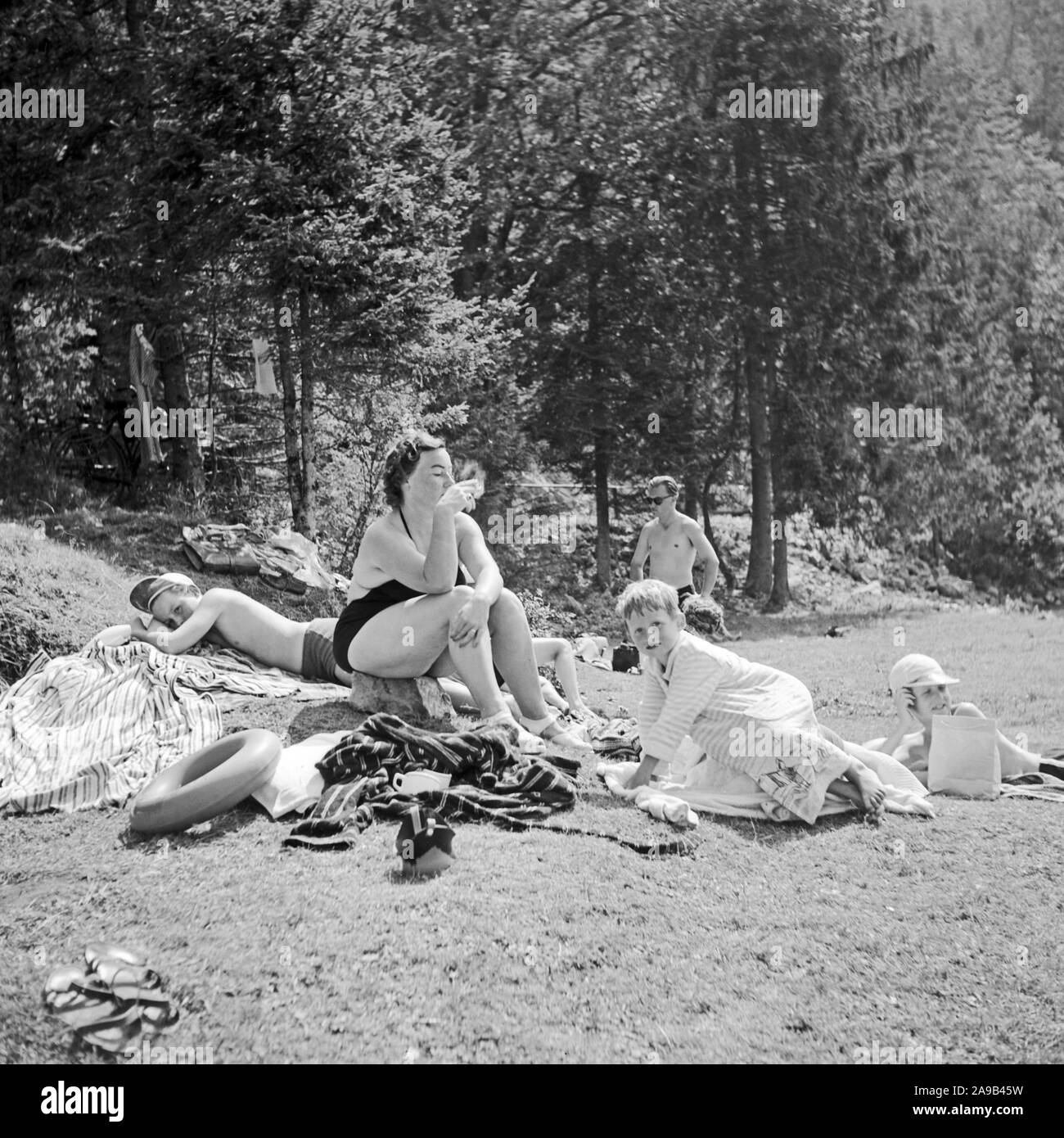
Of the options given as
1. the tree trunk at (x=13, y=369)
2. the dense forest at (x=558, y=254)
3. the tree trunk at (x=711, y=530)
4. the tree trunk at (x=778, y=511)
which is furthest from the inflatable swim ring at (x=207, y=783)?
the tree trunk at (x=711, y=530)

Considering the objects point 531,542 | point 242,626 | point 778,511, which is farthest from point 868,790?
point 778,511

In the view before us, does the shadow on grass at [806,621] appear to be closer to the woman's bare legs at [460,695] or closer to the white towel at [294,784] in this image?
the woman's bare legs at [460,695]

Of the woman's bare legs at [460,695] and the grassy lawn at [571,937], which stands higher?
the woman's bare legs at [460,695]

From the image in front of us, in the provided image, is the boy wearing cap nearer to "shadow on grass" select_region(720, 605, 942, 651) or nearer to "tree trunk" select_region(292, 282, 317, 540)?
"shadow on grass" select_region(720, 605, 942, 651)

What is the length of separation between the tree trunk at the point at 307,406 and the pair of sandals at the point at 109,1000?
11995mm

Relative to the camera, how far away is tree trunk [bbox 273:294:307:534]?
15.8 m

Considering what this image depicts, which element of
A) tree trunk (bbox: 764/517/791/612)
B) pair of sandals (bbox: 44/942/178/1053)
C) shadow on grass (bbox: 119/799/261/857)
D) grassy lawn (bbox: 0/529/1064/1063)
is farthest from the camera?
tree trunk (bbox: 764/517/791/612)

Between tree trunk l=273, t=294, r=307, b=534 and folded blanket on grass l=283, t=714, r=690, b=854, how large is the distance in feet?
33.5

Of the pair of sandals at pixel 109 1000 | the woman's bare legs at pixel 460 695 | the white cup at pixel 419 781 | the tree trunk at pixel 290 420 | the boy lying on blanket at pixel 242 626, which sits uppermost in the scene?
the tree trunk at pixel 290 420

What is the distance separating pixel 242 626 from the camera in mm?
Answer: 8070

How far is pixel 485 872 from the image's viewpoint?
481cm

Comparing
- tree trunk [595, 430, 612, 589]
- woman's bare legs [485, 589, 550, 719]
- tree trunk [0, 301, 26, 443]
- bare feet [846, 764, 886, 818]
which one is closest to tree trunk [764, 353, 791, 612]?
tree trunk [595, 430, 612, 589]

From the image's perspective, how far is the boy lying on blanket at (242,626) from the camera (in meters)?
7.89

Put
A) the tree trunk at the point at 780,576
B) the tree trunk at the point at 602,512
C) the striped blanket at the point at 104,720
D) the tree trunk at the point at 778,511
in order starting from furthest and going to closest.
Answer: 1. the tree trunk at the point at 778,511
2. the tree trunk at the point at 780,576
3. the tree trunk at the point at 602,512
4. the striped blanket at the point at 104,720
